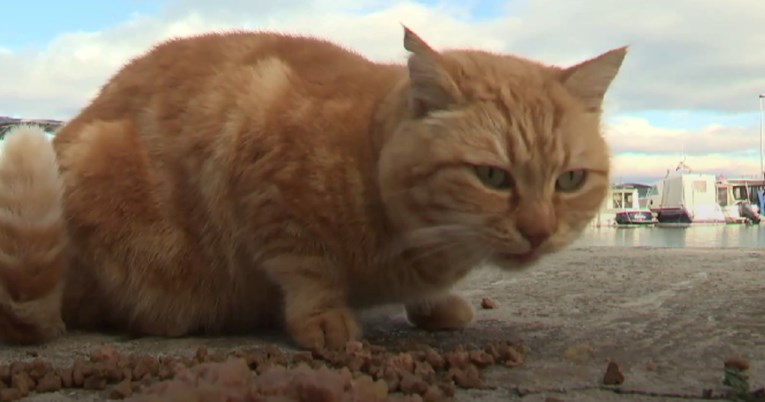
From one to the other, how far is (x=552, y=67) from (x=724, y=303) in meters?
1.15

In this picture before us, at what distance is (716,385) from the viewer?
5.72 ft

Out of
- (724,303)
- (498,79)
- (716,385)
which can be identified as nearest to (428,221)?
(498,79)

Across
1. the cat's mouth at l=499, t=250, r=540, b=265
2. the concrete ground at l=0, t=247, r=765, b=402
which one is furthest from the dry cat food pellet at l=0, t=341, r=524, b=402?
the cat's mouth at l=499, t=250, r=540, b=265

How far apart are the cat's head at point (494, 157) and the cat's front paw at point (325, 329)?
0.94ft

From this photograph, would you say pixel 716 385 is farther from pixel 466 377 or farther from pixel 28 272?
pixel 28 272

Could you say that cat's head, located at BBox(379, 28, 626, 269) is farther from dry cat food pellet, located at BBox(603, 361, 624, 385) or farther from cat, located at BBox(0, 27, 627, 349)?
dry cat food pellet, located at BBox(603, 361, 624, 385)

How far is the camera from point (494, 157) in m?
2.01

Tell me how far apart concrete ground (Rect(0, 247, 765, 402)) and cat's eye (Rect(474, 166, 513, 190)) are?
424 millimetres

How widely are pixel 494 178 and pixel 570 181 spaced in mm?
229

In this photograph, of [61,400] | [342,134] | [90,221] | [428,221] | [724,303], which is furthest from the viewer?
[724,303]

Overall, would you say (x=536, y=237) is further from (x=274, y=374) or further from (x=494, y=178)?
(x=274, y=374)

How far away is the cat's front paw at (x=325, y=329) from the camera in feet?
7.17

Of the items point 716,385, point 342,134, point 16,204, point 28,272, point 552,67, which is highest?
point 552,67

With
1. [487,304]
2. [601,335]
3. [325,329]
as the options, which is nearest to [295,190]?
[325,329]
